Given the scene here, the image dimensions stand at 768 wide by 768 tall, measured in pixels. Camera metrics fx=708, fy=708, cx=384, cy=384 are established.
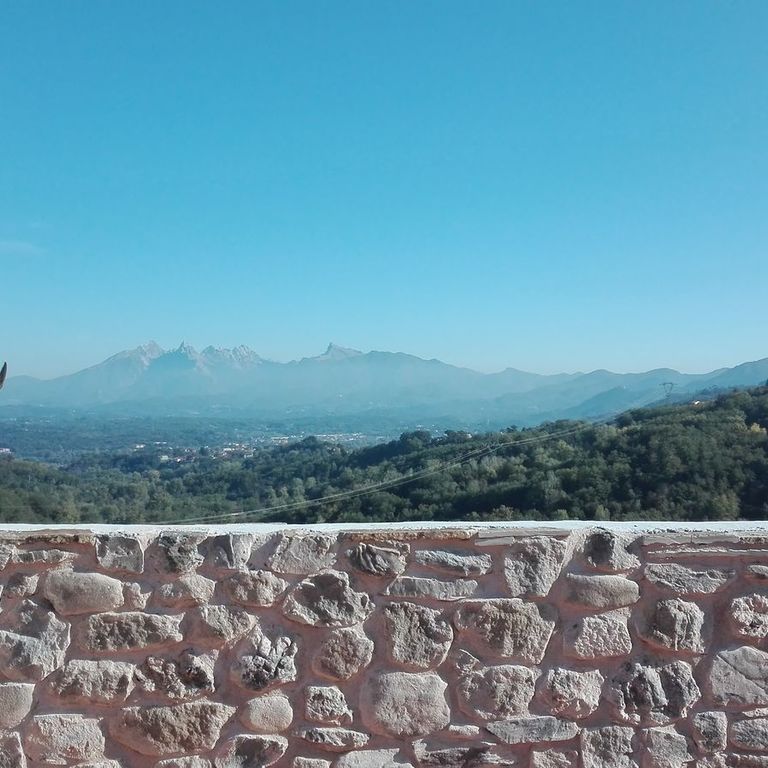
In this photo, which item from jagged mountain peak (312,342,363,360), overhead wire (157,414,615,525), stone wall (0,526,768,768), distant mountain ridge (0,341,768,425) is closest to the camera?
stone wall (0,526,768,768)

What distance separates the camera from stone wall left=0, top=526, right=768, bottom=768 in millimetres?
2055

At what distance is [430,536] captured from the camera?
2074 mm

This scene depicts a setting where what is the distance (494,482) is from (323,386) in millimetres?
83630

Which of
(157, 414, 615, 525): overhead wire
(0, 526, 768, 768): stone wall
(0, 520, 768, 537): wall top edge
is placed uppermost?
(0, 520, 768, 537): wall top edge

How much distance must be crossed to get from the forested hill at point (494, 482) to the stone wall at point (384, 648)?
233 cm

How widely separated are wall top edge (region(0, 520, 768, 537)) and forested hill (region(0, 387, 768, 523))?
2.31 metres

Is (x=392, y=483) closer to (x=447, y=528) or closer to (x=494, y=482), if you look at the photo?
(x=494, y=482)

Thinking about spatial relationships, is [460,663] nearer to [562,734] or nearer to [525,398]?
[562,734]

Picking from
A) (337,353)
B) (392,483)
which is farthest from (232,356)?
(392,483)

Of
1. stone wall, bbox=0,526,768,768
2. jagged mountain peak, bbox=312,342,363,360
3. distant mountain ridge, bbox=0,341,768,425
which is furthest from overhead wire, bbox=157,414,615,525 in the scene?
jagged mountain peak, bbox=312,342,363,360

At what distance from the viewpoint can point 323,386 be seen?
93188mm

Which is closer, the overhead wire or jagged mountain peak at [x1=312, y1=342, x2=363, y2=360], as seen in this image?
the overhead wire

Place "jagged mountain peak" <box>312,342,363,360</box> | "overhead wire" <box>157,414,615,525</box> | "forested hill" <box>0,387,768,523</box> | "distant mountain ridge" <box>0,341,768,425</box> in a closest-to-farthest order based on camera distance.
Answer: "forested hill" <box>0,387,768,523</box>, "overhead wire" <box>157,414,615,525</box>, "distant mountain ridge" <box>0,341,768,425</box>, "jagged mountain peak" <box>312,342,363,360</box>

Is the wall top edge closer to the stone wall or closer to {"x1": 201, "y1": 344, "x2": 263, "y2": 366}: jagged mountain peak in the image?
the stone wall
